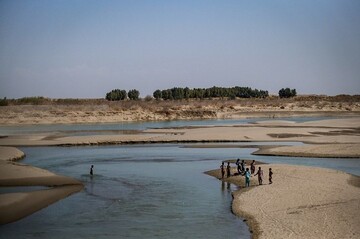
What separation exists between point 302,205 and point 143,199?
9.39 m

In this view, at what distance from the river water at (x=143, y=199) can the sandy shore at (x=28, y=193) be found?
31.3 inches

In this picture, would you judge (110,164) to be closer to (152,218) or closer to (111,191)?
(111,191)

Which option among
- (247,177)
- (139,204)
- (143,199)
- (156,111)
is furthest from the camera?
(156,111)

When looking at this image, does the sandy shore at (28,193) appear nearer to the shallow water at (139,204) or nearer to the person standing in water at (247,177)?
the shallow water at (139,204)

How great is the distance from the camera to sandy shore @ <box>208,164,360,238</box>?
20484 millimetres

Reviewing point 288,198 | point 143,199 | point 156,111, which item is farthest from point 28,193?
point 156,111

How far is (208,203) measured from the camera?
27047 mm

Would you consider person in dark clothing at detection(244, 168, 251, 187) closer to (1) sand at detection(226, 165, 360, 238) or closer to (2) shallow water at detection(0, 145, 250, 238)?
(1) sand at detection(226, 165, 360, 238)

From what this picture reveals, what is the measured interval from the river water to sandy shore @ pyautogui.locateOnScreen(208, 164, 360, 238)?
3.34 feet

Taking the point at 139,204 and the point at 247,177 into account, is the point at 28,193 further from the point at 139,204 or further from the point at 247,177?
the point at 247,177

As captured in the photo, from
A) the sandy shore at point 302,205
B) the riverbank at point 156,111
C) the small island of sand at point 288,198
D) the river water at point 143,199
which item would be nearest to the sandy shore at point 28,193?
the small island of sand at point 288,198

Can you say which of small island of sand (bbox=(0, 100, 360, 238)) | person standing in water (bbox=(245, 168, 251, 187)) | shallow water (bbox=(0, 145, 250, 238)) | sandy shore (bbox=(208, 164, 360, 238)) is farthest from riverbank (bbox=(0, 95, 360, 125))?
sandy shore (bbox=(208, 164, 360, 238))

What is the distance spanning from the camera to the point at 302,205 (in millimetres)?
24641

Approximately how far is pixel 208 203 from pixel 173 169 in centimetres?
1266
